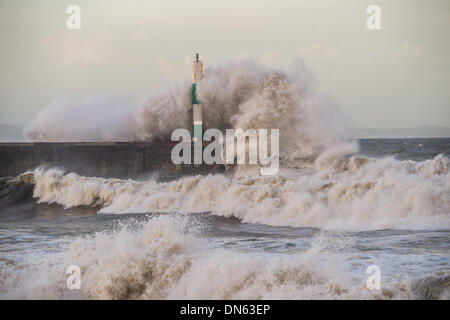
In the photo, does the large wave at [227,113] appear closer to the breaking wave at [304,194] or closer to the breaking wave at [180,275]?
the breaking wave at [304,194]

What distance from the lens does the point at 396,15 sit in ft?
21.9

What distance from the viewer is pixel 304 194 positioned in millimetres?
7184

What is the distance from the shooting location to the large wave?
9102 mm

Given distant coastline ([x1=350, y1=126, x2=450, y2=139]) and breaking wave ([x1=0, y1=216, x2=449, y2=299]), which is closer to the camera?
breaking wave ([x1=0, y1=216, x2=449, y2=299])

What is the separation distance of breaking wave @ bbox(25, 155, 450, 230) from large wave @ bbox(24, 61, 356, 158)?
0.77 meters

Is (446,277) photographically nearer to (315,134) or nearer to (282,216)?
(282,216)

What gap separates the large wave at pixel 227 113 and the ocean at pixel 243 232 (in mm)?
719

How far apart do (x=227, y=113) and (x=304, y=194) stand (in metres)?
2.82

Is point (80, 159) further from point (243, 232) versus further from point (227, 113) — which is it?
point (243, 232)

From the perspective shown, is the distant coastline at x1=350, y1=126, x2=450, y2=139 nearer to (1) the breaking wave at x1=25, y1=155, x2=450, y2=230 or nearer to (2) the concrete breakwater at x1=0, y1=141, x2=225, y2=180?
(1) the breaking wave at x1=25, y1=155, x2=450, y2=230

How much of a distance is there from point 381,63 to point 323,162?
1860mm

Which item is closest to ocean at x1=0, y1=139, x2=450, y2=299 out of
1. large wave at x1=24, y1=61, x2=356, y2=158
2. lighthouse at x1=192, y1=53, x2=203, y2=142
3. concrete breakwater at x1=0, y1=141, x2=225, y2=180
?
concrete breakwater at x1=0, y1=141, x2=225, y2=180

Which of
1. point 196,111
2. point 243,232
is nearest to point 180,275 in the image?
point 243,232

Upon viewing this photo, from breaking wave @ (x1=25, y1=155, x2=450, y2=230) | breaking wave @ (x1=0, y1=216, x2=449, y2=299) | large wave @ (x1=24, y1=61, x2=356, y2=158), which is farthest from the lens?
large wave @ (x1=24, y1=61, x2=356, y2=158)
